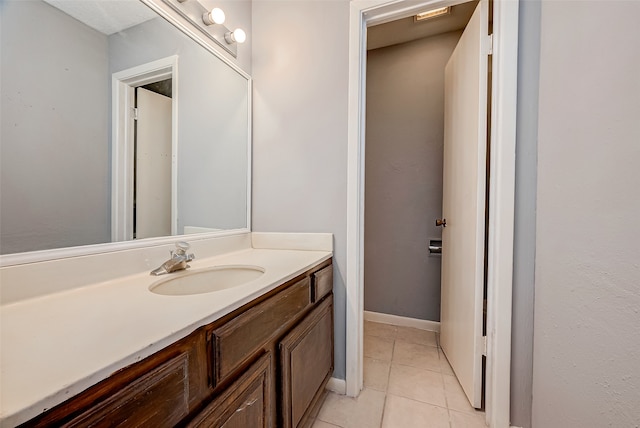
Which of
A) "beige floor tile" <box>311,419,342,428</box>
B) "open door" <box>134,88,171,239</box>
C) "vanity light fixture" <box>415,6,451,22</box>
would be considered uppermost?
"vanity light fixture" <box>415,6,451,22</box>

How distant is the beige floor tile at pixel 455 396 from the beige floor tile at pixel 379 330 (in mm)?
550

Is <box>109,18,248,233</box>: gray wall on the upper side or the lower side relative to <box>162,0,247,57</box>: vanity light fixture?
lower

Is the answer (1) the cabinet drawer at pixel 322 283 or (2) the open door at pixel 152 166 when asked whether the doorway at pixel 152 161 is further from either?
(1) the cabinet drawer at pixel 322 283

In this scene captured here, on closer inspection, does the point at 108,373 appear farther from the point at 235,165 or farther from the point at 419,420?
the point at 419,420

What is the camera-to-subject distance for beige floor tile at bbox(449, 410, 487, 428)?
1188 mm

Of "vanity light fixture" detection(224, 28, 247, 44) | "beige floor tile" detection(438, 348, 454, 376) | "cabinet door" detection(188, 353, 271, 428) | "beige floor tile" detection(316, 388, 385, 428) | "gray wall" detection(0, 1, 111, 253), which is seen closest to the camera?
"cabinet door" detection(188, 353, 271, 428)

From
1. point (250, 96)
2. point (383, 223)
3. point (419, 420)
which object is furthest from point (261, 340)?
point (383, 223)

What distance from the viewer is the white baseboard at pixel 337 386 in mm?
1377

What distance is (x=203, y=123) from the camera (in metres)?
1.28

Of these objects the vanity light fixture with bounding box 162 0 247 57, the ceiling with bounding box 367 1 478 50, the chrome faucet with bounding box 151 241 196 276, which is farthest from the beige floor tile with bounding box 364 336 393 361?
the ceiling with bounding box 367 1 478 50

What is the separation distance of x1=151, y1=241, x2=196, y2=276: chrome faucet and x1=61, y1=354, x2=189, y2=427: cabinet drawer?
52 cm

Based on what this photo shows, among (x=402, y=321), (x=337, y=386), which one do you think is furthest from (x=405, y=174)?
(x=337, y=386)

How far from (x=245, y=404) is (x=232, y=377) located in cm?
10

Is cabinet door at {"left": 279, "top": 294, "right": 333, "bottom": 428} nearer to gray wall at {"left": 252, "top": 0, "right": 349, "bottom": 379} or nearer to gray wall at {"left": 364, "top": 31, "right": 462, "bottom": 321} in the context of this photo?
gray wall at {"left": 252, "top": 0, "right": 349, "bottom": 379}
